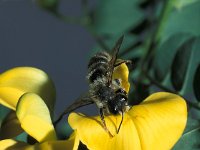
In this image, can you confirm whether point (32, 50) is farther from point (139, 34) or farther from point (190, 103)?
point (190, 103)

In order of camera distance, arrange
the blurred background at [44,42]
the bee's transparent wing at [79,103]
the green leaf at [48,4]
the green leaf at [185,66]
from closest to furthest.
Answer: the bee's transparent wing at [79,103] < the green leaf at [185,66] < the green leaf at [48,4] < the blurred background at [44,42]

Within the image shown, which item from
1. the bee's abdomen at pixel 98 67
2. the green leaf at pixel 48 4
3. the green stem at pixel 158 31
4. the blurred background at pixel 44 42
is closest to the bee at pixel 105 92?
the bee's abdomen at pixel 98 67

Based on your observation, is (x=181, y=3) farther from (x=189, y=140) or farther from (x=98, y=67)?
(x=189, y=140)

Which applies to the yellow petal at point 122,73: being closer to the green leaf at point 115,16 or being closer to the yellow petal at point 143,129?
the yellow petal at point 143,129

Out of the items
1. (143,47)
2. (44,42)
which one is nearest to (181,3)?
(143,47)

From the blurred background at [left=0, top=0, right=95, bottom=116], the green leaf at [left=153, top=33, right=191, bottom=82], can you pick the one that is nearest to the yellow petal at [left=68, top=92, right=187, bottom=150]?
the green leaf at [left=153, top=33, right=191, bottom=82]

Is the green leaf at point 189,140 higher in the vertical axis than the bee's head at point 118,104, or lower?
lower

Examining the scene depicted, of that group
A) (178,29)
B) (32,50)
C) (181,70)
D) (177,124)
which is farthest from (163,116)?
(32,50)

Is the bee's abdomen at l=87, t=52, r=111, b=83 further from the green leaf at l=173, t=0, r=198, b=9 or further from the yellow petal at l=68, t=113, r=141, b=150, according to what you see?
the green leaf at l=173, t=0, r=198, b=9
